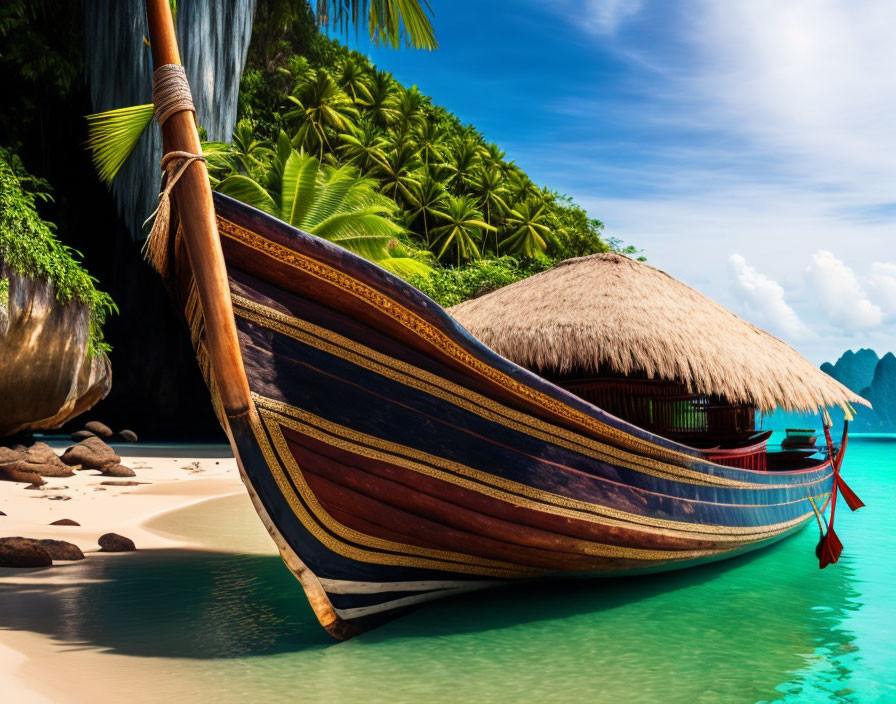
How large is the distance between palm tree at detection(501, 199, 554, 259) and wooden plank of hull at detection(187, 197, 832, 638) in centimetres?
2430

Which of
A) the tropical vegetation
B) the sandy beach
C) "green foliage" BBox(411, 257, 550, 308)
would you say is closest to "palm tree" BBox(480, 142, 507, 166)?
the tropical vegetation

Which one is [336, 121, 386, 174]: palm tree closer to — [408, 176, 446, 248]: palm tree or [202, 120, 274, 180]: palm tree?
[408, 176, 446, 248]: palm tree

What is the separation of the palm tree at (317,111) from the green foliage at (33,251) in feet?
48.7

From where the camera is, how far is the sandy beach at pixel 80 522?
310 cm

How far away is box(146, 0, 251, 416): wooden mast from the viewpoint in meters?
3.25

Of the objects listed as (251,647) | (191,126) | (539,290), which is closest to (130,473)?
(539,290)

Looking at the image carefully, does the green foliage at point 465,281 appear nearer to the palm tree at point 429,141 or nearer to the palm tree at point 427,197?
the palm tree at point 427,197

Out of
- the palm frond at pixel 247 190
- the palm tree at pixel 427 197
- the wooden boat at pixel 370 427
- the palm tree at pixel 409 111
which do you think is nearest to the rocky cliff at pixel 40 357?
the palm frond at pixel 247 190

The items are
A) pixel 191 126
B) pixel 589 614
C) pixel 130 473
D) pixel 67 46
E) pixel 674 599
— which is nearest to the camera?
pixel 191 126

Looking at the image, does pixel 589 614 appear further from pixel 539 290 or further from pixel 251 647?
pixel 539 290

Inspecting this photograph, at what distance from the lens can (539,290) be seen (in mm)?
6812

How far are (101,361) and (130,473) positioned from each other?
342 cm

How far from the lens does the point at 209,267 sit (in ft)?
10.7

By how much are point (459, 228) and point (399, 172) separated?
302 centimetres
